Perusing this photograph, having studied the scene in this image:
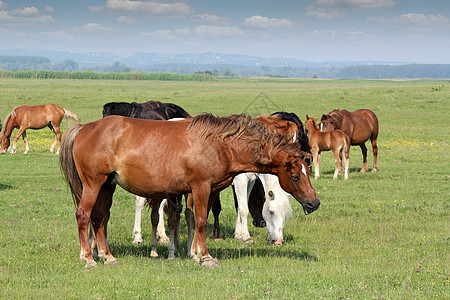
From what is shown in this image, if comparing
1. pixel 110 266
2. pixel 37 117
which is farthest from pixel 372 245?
pixel 37 117

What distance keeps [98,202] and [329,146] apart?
1185 centimetres

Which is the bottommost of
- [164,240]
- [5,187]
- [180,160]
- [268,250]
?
[5,187]

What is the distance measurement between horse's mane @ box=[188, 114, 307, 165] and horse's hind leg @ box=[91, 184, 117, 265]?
1576 millimetres

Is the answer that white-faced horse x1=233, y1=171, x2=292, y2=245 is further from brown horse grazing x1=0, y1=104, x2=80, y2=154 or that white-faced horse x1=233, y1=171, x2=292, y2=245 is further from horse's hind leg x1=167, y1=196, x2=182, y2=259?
brown horse grazing x1=0, y1=104, x2=80, y2=154

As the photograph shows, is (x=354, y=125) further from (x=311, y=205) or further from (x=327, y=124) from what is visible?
(x=311, y=205)

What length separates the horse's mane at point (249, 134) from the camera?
22.5ft

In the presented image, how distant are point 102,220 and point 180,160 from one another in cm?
149

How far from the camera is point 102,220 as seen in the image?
716 centimetres

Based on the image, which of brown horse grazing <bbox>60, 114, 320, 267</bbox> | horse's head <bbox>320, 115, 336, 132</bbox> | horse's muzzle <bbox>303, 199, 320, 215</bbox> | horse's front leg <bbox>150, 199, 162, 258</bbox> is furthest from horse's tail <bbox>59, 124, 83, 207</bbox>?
horse's head <bbox>320, 115, 336, 132</bbox>

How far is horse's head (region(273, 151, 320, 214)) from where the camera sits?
685cm

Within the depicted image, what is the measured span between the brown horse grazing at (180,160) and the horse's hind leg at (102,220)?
0.02 metres

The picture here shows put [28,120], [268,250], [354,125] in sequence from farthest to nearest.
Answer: [28,120] < [354,125] < [268,250]

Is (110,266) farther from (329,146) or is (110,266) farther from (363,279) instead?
(329,146)

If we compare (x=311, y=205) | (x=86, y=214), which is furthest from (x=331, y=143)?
(x=86, y=214)
